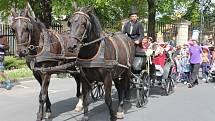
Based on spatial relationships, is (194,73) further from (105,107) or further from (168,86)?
(105,107)

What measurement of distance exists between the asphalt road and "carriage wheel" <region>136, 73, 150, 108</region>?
15 cm

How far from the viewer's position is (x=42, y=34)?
9.20 meters

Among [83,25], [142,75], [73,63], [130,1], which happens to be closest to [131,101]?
[142,75]

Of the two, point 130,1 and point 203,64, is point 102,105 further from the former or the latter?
point 130,1

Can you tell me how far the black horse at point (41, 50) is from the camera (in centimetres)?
848

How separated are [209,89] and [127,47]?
655cm

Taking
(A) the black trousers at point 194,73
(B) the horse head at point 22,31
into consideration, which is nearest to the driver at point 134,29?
(B) the horse head at point 22,31

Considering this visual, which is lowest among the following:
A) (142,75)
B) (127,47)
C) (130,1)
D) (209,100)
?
(209,100)

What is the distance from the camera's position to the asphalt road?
10.2 m

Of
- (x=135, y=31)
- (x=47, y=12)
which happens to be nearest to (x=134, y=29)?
(x=135, y=31)

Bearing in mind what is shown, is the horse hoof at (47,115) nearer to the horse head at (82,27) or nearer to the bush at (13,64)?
the horse head at (82,27)

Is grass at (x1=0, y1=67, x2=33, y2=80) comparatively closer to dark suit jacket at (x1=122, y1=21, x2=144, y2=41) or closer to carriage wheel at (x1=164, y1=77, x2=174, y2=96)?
carriage wheel at (x1=164, y1=77, x2=174, y2=96)

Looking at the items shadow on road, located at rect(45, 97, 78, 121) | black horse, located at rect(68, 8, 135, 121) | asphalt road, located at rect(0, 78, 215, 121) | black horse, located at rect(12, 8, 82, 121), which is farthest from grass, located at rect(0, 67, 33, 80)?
black horse, located at rect(68, 8, 135, 121)

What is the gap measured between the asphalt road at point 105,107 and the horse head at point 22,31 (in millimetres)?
2104
